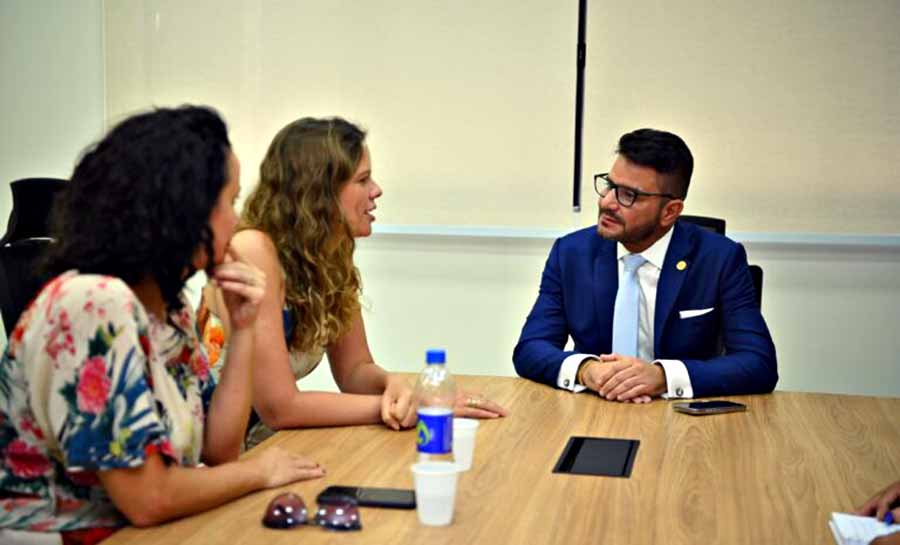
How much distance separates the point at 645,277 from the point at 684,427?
2.81 ft

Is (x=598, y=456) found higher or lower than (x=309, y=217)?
lower

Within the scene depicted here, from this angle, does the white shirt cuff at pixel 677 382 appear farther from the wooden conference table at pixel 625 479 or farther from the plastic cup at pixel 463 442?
the plastic cup at pixel 463 442

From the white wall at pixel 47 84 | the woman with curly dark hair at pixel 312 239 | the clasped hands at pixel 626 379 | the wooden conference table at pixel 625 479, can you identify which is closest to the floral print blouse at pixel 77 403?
the wooden conference table at pixel 625 479

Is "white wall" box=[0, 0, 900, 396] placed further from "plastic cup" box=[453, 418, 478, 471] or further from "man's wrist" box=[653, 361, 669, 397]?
"plastic cup" box=[453, 418, 478, 471]

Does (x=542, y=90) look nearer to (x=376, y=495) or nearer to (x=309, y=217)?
(x=309, y=217)

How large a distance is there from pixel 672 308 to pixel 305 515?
5.67 feet

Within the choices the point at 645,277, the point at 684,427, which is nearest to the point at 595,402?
the point at 684,427

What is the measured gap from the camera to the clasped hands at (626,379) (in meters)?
2.76

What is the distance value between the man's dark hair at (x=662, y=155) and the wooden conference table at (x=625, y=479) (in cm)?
80

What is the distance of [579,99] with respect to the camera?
183 inches

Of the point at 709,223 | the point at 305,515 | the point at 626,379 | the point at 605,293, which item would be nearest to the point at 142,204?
the point at 305,515

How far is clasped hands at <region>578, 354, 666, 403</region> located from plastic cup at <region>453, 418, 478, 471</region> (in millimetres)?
796

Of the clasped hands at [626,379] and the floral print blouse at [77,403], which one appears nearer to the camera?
the floral print blouse at [77,403]

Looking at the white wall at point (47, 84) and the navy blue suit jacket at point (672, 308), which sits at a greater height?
the white wall at point (47, 84)
